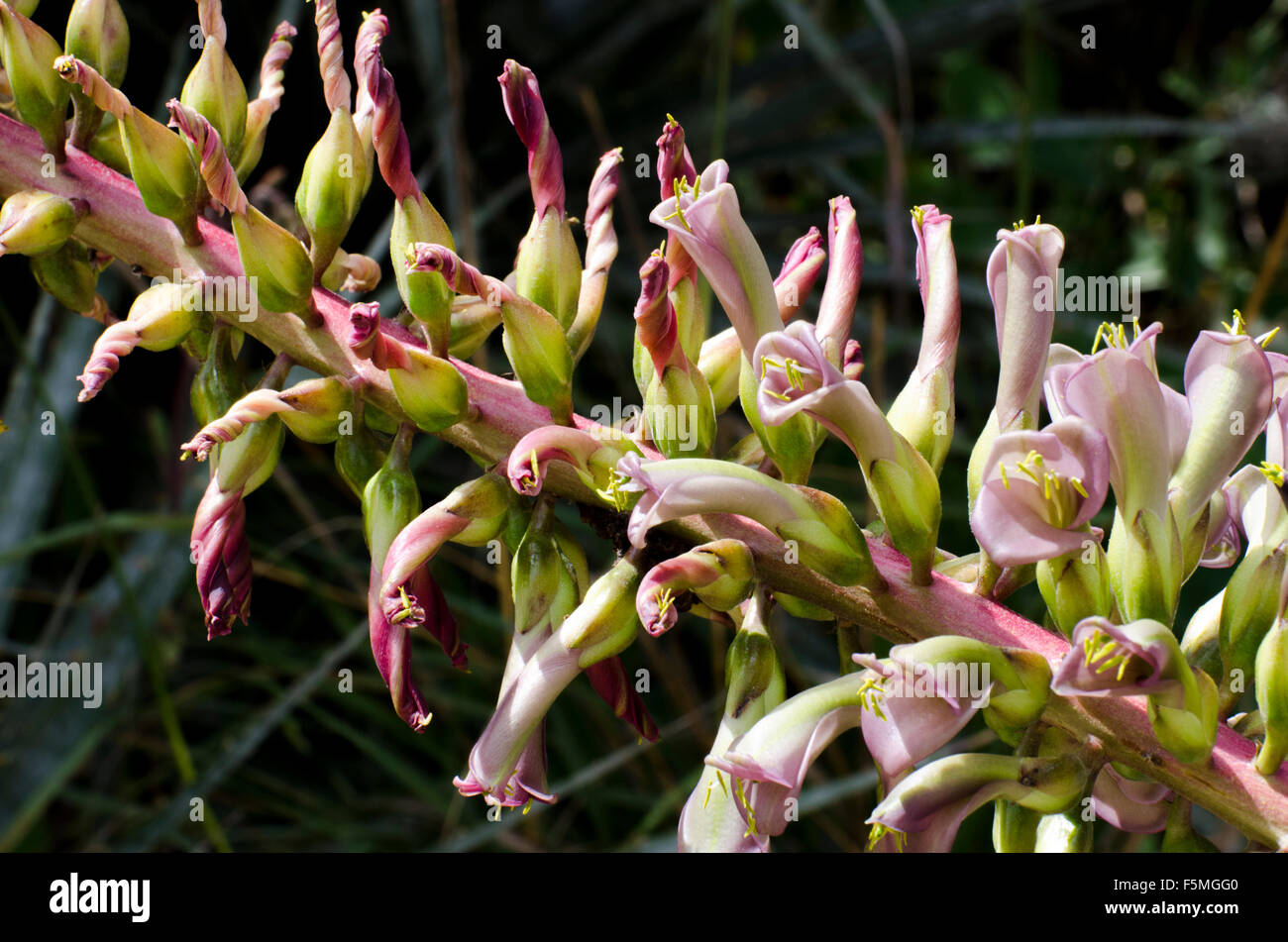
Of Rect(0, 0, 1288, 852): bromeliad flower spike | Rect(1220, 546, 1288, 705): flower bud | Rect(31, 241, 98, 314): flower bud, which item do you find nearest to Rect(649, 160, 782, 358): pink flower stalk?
Rect(0, 0, 1288, 852): bromeliad flower spike

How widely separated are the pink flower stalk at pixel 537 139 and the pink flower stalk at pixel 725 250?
119 mm

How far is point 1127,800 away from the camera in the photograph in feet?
2.53

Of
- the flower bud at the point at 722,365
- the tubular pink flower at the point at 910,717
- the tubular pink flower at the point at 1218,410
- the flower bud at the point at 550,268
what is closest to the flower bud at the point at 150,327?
the flower bud at the point at 550,268

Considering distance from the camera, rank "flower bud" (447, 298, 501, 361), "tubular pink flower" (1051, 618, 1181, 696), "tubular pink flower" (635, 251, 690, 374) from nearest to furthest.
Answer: "tubular pink flower" (1051, 618, 1181, 696), "tubular pink flower" (635, 251, 690, 374), "flower bud" (447, 298, 501, 361)

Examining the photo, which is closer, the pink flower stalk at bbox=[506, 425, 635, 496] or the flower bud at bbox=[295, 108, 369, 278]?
the pink flower stalk at bbox=[506, 425, 635, 496]

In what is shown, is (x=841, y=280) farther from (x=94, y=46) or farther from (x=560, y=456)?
(x=94, y=46)

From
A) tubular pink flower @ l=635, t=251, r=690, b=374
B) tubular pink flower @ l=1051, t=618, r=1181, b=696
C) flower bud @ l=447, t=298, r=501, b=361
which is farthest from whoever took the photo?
flower bud @ l=447, t=298, r=501, b=361

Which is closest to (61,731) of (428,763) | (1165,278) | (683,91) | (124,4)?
(428,763)

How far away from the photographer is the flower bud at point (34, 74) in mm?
789

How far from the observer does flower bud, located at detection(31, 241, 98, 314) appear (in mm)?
838

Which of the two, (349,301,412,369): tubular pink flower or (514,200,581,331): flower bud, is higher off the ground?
(514,200,581,331): flower bud

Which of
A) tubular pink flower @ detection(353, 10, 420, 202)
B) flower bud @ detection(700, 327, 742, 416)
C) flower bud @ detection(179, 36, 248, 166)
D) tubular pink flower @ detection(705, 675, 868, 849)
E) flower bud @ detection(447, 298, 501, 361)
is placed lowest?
tubular pink flower @ detection(705, 675, 868, 849)

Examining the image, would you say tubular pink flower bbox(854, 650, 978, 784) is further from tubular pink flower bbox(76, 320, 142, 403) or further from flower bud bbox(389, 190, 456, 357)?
tubular pink flower bbox(76, 320, 142, 403)

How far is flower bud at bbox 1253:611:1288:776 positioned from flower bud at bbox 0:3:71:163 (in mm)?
829
